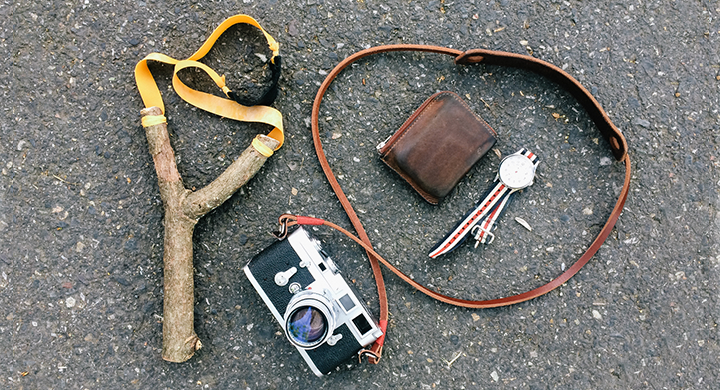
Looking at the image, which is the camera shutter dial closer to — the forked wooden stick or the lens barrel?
the lens barrel

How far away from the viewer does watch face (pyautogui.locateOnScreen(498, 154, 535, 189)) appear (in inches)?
73.6

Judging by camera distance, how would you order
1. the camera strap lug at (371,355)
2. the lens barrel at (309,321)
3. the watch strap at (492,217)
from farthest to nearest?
the watch strap at (492,217)
the camera strap lug at (371,355)
the lens barrel at (309,321)

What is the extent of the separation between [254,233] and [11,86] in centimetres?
121

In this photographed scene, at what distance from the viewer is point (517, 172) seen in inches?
73.9

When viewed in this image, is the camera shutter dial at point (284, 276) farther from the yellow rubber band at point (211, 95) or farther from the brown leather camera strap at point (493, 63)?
the yellow rubber band at point (211, 95)

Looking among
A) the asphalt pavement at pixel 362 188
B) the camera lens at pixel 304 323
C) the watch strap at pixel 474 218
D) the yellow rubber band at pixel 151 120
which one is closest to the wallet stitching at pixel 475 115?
the asphalt pavement at pixel 362 188

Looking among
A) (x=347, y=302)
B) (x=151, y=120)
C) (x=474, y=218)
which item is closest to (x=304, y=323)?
(x=347, y=302)

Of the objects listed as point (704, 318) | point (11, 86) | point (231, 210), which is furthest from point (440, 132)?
point (11, 86)

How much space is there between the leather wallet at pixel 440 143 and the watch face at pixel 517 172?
126mm

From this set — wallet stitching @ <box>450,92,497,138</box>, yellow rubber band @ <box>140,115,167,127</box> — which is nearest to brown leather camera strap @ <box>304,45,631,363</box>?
wallet stitching @ <box>450,92,497,138</box>

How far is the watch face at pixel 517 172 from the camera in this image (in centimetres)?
187

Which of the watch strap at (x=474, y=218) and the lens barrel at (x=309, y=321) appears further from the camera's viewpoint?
the watch strap at (x=474, y=218)

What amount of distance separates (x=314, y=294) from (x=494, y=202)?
2.78 feet

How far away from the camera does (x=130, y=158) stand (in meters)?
1.92
